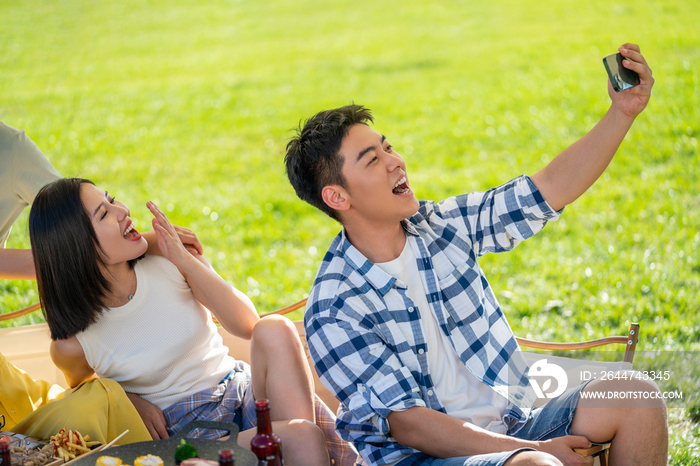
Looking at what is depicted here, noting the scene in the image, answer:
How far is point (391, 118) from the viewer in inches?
322

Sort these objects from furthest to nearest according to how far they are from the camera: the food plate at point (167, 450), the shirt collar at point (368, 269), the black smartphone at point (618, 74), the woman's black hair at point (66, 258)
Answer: the woman's black hair at point (66, 258) < the shirt collar at point (368, 269) < the black smartphone at point (618, 74) < the food plate at point (167, 450)

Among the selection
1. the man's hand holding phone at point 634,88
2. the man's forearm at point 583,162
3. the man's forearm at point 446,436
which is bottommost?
the man's forearm at point 446,436

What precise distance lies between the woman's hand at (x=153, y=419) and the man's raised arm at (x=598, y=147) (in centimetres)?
155

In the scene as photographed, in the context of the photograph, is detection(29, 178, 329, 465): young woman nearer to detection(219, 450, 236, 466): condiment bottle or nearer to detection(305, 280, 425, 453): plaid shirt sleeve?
detection(305, 280, 425, 453): plaid shirt sleeve

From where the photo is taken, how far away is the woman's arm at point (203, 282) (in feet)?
7.92

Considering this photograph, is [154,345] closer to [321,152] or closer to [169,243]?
[169,243]

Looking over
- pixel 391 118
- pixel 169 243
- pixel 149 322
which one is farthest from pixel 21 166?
pixel 391 118

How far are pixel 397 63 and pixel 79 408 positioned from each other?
8.54 m

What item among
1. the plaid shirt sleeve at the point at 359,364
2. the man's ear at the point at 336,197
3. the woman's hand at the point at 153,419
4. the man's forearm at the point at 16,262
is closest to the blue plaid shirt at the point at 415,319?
the plaid shirt sleeve at the point at 359,364

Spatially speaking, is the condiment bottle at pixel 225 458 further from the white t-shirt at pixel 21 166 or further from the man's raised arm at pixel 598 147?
the white t-shirt at pixel 21 166

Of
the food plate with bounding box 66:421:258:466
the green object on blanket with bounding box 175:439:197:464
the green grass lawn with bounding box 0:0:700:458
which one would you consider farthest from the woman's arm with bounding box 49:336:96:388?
the green grass lawn with bounding box 0:0:700:458

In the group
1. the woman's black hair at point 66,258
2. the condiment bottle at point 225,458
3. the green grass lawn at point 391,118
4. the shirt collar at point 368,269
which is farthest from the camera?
the green grass lawn at point 391,118

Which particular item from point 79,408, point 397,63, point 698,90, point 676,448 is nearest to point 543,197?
point 676,448

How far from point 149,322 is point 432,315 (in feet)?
3.38
